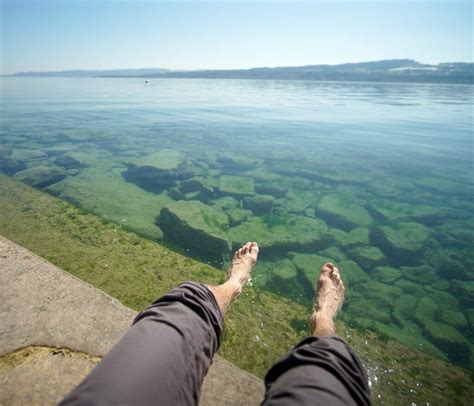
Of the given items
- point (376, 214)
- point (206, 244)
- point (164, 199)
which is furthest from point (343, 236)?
point (164, 199)

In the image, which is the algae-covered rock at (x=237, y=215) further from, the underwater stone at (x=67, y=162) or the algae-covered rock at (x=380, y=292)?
the underwater stone at (x=67, y=162)

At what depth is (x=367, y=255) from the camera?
15.2 ft

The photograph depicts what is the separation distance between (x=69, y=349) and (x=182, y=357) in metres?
1.03

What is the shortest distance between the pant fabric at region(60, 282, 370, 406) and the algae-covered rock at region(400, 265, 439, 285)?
3.40 metres

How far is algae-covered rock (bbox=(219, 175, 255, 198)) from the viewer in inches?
255

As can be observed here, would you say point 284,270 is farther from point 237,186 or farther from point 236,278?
point 237,186

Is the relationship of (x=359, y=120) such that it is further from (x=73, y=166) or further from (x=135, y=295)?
(x=135, y=295)

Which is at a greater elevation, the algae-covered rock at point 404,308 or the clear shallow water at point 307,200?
the clear shallow water at point 307,200

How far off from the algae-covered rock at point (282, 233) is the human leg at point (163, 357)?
9.77 ft

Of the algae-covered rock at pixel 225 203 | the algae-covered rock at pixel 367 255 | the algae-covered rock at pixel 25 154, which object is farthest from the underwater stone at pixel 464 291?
the algae-covered rock at pixel 25 154

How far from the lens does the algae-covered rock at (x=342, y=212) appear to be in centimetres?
564

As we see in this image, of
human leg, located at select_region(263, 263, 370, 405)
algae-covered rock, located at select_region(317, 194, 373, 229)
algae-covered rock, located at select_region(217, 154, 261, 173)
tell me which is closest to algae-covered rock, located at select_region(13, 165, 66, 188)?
algae-covered rock, located at select_region(217, 154, 261, 173)

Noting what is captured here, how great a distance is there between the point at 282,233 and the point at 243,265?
5.79ft

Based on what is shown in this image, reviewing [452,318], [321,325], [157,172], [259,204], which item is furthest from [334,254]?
[157,172]
